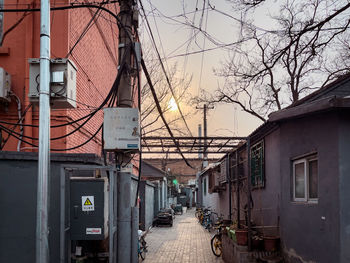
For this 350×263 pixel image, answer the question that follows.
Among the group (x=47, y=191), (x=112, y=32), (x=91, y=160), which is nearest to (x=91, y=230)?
(x=91, y=160)

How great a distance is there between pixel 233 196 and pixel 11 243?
11.4m

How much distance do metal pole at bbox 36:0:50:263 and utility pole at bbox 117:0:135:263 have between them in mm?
1576

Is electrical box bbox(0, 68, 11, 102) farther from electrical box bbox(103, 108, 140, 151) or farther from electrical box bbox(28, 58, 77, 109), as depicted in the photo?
electrical box bbox(28, 58, 77, 109)

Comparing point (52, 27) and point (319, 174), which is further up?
point (52, 27)

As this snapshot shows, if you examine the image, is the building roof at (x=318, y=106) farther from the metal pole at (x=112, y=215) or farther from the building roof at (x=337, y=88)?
the metal pole at (x=112, y=215)

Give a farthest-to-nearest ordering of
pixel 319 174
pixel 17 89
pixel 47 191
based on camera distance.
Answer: pixel 17 89
pixel 319 174
pixel 47 191

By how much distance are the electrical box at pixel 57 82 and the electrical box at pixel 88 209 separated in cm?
161

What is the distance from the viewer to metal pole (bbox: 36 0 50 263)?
3.74 metres

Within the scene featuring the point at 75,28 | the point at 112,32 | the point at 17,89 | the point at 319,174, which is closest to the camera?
the point at 319,174

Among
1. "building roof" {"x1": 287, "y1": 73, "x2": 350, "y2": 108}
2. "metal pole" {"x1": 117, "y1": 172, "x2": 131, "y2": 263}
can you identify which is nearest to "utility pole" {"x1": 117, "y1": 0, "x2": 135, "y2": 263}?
"metal pole" {"x1": 117, "y1": 172, "x2": 131, "y2": 263}

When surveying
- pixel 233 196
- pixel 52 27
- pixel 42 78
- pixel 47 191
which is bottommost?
pixel 233 196

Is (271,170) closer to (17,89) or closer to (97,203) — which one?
(97,203)

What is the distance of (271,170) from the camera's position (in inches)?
386

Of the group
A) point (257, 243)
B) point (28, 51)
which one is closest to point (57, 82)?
point (28, 51)
